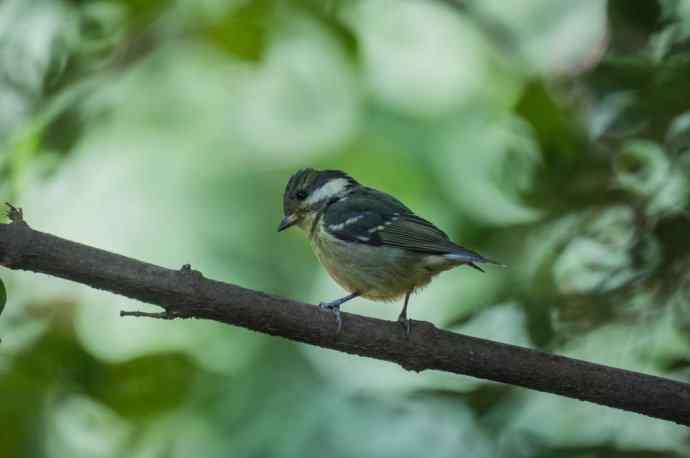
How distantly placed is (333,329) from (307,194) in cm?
165

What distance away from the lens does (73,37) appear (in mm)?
3467

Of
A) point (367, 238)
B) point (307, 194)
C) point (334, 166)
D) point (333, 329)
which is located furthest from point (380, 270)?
point (334, 166)

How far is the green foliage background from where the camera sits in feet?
10.3

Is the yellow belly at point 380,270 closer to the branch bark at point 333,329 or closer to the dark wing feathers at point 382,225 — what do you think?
the dark wing feathers at point 382,225

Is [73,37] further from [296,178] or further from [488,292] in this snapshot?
[488,292]

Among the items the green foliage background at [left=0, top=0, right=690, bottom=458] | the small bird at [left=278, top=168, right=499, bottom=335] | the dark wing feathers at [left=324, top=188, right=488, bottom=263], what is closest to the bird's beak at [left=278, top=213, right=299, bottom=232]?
the small bird at [left=278, top=168, right=499, bottom=335]

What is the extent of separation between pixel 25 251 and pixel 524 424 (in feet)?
6.52

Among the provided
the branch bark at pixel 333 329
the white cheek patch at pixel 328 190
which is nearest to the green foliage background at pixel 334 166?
the branch bark at pixel 333 329

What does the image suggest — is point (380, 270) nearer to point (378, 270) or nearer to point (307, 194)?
point (378, 270)

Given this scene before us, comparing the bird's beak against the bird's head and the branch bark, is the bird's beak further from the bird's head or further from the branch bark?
the branch bark

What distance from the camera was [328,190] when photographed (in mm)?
4262

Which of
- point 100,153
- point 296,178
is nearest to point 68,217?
point 100,153

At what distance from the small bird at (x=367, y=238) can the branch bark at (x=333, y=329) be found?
61cm

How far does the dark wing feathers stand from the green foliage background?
17 cm
